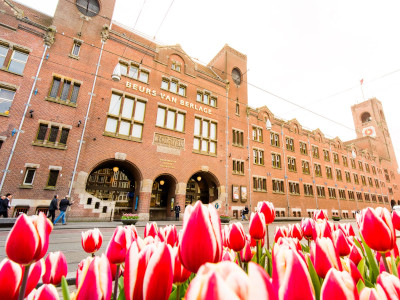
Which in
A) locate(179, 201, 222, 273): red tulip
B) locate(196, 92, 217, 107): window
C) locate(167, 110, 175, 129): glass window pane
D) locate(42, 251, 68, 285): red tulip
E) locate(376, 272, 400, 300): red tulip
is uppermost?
locate(196, 92, 217, 107): window

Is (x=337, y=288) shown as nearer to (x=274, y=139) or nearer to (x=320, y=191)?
(x=274, y=139)

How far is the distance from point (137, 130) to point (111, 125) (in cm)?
191

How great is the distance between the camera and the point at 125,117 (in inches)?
603

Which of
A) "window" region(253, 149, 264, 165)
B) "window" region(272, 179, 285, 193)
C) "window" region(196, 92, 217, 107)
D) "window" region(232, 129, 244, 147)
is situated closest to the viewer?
"window" region(196, 92, 217, 107)

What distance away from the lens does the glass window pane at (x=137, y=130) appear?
15.5 metres

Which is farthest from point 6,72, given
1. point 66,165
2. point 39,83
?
point 66,165

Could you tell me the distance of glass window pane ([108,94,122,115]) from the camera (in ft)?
49.2

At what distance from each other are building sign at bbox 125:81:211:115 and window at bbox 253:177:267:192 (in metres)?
8.58

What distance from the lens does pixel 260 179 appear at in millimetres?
21141

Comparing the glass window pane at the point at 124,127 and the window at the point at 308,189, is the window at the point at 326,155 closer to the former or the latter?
the window at the point at 308,189

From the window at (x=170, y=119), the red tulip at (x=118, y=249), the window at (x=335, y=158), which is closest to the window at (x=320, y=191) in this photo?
the window at (x=335, y=158)

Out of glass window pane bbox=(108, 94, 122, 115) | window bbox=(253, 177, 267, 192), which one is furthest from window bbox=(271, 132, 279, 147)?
glass window pane bbox=(108, 94, 122, 115)

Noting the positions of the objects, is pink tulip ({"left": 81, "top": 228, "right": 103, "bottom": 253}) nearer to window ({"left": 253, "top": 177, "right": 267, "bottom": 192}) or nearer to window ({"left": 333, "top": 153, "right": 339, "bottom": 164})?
window ({"left": 253, "top": 177, "right": 267, "bottom": 192})

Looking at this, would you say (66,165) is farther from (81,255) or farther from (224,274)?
(224,274)
